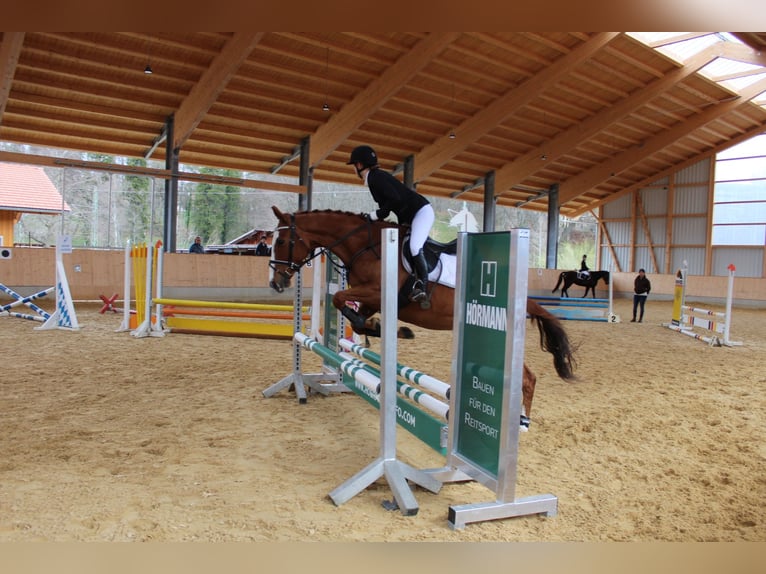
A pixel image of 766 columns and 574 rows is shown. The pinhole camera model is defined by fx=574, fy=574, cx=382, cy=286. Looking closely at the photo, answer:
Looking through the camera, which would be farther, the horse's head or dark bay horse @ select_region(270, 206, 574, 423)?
the horse's head

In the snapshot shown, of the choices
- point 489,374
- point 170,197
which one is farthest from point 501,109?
point 489,374

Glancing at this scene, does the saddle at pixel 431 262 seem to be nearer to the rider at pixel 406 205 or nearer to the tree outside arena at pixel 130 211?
the rider at pixel 406 205

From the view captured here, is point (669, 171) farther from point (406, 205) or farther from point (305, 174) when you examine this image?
point (406, 205)

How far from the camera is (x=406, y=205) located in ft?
12.3

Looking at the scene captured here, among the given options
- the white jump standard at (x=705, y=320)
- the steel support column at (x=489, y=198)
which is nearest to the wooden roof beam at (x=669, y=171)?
the steel support column at (x=489, y=198)

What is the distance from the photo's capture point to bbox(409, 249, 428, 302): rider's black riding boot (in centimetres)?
374

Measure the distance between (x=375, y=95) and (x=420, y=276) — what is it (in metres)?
10.2

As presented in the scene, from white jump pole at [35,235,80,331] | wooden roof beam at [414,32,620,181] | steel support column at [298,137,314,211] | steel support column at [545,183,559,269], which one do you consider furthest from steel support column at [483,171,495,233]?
white jump pole at [35,235,80,331]

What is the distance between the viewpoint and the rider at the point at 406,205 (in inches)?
144

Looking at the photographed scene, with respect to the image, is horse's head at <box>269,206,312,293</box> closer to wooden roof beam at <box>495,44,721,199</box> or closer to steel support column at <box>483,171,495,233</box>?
wooden roof beam at <box>495,44,721,199</box>

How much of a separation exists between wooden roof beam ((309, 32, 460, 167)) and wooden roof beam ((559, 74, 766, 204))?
377 inches

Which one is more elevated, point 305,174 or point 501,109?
point 501,109

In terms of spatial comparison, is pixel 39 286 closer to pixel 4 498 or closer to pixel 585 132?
pixel 4 498

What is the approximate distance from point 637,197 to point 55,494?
79.2ft
